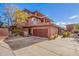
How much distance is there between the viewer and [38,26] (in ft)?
8.27

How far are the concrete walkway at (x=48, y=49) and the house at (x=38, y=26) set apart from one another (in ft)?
0.46

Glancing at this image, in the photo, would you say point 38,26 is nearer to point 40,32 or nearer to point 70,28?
point 40,32

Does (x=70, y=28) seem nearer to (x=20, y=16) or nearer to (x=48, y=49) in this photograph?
(x=48, y=49)

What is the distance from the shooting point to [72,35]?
2.48 m

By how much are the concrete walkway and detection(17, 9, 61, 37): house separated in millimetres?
140

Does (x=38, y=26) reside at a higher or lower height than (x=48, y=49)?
higher

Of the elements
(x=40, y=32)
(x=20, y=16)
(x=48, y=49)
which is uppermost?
(x=20, y=16)

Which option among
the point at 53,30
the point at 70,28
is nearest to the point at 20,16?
the point at 53,30

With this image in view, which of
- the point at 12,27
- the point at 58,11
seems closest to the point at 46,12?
the point at 58,11

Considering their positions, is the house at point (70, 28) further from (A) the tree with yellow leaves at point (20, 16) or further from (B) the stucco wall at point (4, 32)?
(B) the stucco wall at point (4, 32)

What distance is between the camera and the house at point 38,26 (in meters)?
2.49

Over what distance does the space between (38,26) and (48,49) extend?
313mm

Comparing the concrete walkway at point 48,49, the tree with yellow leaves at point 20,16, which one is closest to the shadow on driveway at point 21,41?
the concrete walkway at point 48,49

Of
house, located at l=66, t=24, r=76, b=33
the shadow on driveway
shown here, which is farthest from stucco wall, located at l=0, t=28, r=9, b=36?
house, located at l=66, t=24, r=76, b=33
